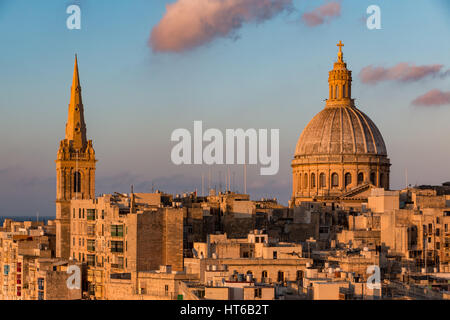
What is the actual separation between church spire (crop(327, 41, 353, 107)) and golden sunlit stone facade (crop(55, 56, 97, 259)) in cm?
2618

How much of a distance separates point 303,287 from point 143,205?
73.1ft

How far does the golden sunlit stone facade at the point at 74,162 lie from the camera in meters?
74.8

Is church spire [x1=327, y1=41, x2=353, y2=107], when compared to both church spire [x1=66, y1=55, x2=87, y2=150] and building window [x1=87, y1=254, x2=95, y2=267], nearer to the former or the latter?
church spire [x1=66, y1=55, x2=87, y2=150]

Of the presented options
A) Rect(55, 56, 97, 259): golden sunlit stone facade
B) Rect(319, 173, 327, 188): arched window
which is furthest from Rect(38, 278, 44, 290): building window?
Rect(319, 173, 327, 188): arched window

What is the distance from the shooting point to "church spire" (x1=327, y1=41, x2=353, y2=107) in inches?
3804

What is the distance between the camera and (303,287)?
1722 inches

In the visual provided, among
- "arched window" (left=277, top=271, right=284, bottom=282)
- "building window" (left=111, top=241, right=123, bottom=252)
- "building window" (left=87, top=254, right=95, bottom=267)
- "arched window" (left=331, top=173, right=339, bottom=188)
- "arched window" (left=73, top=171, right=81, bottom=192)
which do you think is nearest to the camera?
"arched window" (left=277, top=271, right=284, bottom=282)

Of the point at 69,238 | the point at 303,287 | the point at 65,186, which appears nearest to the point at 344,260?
the point at 303,287

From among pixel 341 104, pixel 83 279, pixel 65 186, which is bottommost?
pixel 83 279

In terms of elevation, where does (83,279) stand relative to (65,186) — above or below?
below

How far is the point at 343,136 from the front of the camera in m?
93.8

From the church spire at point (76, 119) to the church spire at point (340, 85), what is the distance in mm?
26149

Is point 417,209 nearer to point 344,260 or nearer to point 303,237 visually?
point 303,237

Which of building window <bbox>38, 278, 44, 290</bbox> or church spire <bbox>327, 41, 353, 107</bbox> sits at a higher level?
church spire <bbox>327, 41, 353, 107</bbox>
